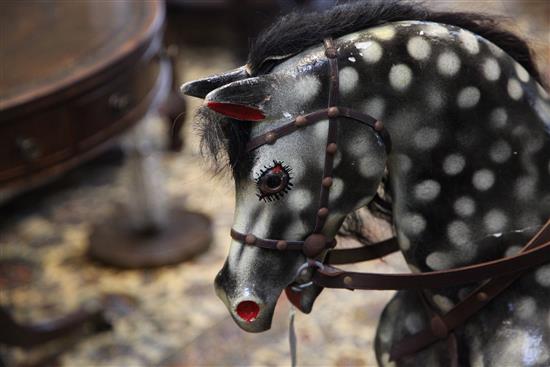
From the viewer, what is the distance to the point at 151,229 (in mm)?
2691

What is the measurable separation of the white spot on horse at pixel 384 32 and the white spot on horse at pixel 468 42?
0.25 feet

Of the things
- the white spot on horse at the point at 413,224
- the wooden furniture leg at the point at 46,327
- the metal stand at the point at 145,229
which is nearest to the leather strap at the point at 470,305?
the white spot on horse at the point at 413,224

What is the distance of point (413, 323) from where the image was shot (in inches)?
45.0

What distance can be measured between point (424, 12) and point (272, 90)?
217 millimetres

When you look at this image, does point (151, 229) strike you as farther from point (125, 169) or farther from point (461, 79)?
point (461, 79)

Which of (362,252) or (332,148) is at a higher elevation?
(332,148)

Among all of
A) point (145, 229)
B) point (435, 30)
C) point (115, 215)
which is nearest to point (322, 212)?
point (435, 30)

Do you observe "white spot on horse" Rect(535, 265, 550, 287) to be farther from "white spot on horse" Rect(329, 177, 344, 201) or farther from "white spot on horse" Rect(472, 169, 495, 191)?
"white spot on horse" Rect(329, 177, 344, 201)

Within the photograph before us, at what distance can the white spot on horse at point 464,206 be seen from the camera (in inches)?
39.1

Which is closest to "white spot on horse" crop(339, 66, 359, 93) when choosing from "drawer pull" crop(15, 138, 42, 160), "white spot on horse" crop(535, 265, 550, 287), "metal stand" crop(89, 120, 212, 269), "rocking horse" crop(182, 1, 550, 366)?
"rocking horse" crop(182, 1, 550, 366)

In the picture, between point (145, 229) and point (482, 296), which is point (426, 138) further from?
point (145, 229)

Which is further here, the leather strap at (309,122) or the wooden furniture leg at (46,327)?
the wooden furniture leg at (46,327)

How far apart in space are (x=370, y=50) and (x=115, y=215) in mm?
2015

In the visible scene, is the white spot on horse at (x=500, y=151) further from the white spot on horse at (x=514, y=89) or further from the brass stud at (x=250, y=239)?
the brass stud at (x=250, y=239)
